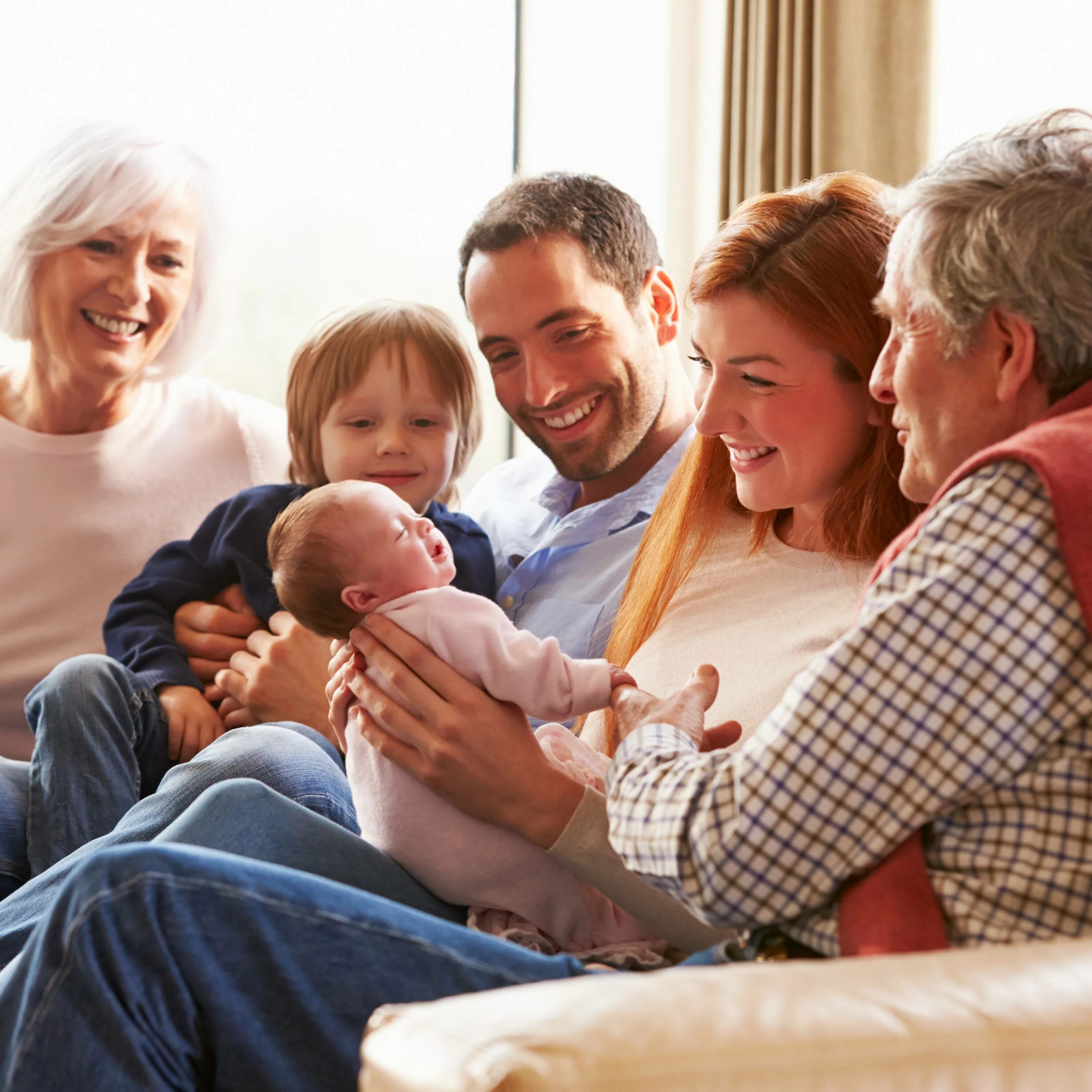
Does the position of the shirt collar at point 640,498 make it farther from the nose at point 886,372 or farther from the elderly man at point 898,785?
the elderly man at point 898,785

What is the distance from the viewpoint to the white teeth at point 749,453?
1.58m

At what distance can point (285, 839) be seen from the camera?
4.41ft

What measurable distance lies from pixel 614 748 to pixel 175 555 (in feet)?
3.44

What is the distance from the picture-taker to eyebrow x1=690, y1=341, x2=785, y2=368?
4.97 ft

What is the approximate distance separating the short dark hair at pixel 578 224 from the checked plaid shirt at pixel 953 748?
1.28 meters

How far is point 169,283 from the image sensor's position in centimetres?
251

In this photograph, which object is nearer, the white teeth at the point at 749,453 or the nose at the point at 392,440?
the white teeth at the point at 749,453

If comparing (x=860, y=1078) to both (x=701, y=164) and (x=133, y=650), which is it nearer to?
(x=133, y=650)

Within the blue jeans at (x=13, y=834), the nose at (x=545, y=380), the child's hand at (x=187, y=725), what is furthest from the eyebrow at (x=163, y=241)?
the blue jeans at (x=13, y=834)

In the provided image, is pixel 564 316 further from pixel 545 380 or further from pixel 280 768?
Answer: pixel 280 768

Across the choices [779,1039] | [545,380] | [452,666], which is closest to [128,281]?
[545,380]

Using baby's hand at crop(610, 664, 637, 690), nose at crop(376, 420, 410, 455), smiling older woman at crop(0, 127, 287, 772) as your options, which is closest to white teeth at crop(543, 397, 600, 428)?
nose at crop(376, 420, 410, 455)

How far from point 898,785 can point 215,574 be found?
5.19ft

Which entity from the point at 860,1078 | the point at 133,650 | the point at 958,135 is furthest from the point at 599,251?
the point at 860,1078
